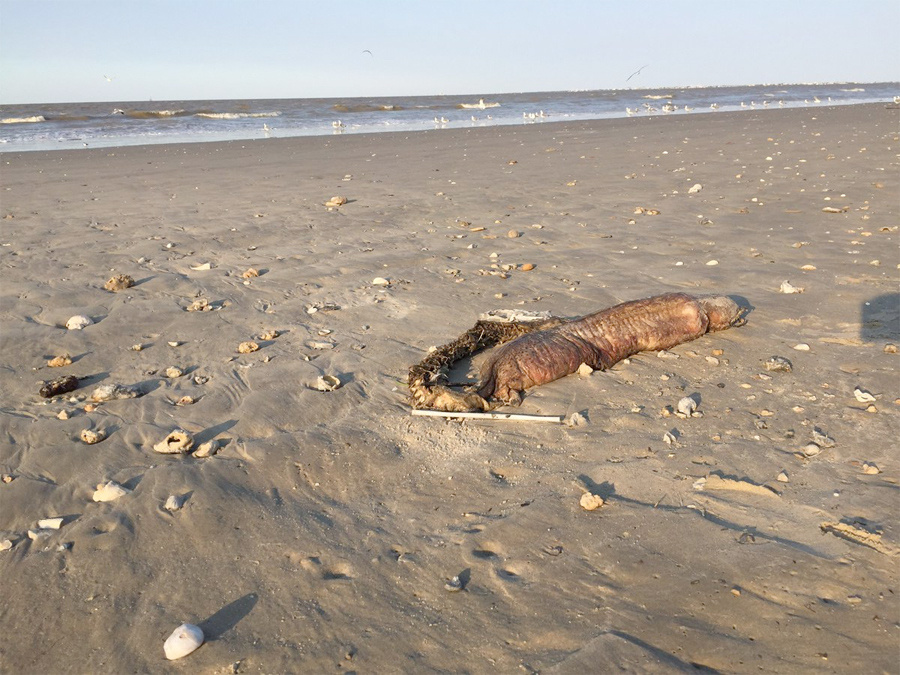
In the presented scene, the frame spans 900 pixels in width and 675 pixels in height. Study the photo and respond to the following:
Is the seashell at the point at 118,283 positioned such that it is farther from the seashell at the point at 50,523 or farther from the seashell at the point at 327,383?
the seashell at the point at 50,523

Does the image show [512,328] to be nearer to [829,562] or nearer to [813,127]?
[829,562]

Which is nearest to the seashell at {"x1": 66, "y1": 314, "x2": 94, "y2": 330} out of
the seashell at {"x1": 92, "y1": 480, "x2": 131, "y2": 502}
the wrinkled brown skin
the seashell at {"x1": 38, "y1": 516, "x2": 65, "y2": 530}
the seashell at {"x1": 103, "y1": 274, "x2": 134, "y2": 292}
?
the seashell at {"x1": 103, "y1": 274, "x2": 134, "y2": 292}

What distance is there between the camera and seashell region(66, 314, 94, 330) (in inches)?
203

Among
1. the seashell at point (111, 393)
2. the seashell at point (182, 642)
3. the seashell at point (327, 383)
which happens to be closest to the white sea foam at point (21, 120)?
the seashell at point (111, 393)

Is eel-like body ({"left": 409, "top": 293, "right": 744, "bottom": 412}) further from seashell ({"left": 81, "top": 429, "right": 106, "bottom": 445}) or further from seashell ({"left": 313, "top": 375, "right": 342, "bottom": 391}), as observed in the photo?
seashell ({"left": 81, "top": 429, "right": 106, "bottom": 445})

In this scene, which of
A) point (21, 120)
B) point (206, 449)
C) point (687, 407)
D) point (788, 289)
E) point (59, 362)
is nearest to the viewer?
point (206, 449)

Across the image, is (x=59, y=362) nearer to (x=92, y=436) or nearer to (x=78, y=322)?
(x=78, y=322)

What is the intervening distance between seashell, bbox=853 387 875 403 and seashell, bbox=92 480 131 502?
3.78 metres

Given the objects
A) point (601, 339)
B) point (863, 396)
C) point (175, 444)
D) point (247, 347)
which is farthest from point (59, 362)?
point (863, 396)

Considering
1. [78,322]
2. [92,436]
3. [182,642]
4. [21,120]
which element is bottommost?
[182,642]

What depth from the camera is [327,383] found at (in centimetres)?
432

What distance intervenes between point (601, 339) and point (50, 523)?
10.3ft

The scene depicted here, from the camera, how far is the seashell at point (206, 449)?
11.8 feet

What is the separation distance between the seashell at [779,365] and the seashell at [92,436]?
3.82 m
